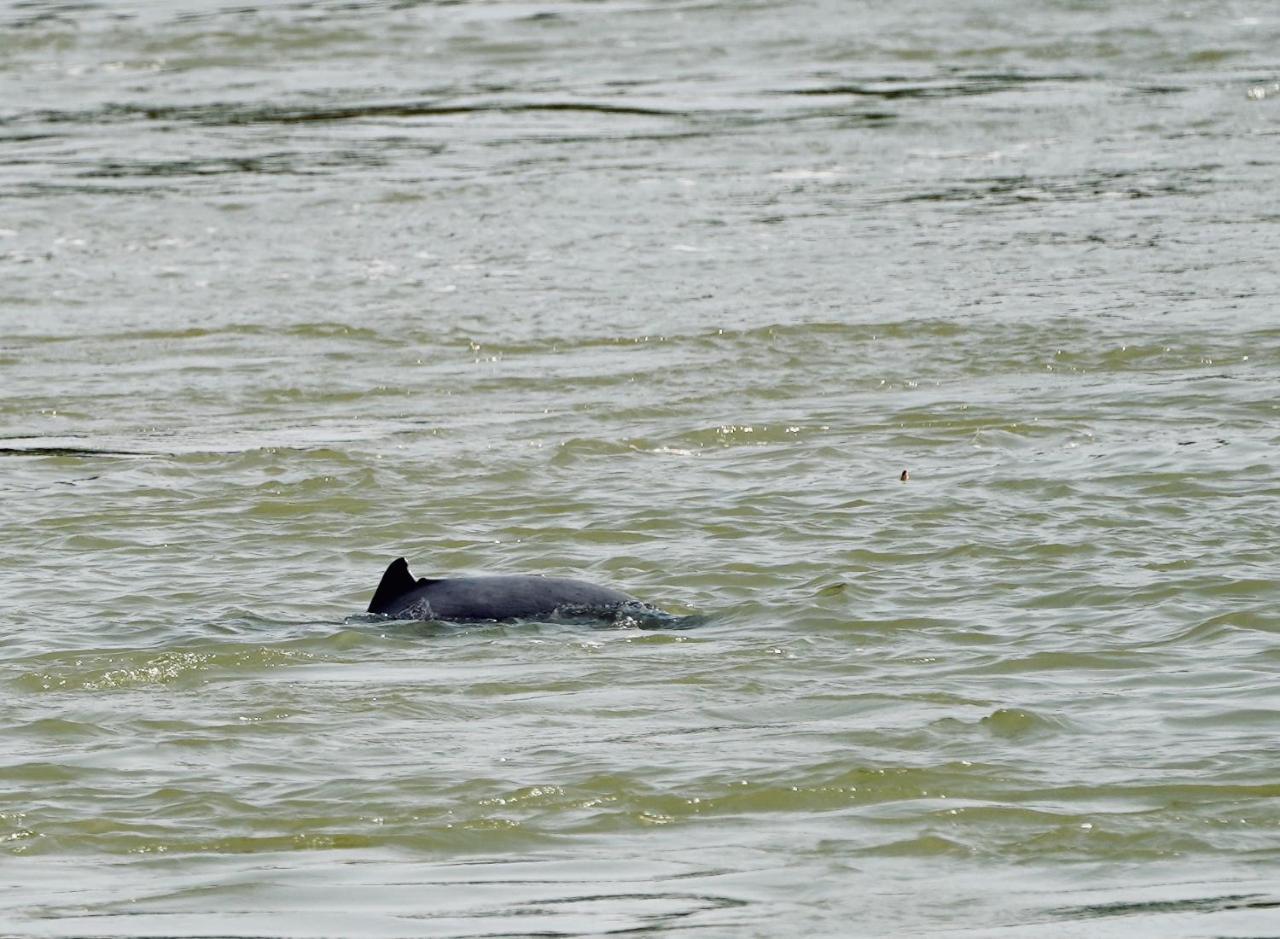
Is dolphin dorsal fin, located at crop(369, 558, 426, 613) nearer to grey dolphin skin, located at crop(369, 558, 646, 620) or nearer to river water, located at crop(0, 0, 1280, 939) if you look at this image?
grey dolphin skin, located at crop(369, 558, 646, 620)

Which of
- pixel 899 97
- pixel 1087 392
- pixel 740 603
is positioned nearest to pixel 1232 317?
pixel 1087 392

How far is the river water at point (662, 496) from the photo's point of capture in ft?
21.5

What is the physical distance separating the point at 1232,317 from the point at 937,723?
7.55m

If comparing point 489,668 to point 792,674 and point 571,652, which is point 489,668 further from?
point 792,674

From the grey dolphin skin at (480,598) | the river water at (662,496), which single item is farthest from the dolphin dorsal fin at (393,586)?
the river water at (662,496)

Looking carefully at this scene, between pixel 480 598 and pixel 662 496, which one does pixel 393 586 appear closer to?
pixel 480 598

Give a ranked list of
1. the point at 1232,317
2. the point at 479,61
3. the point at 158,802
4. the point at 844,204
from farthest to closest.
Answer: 1. the point at 479,61
2. the point at 844,204
3. the point at 1232,317
4. the point at 158,802

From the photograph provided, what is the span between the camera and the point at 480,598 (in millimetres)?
8945

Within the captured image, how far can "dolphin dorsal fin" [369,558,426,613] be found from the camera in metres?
8.83

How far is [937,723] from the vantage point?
7.53 m

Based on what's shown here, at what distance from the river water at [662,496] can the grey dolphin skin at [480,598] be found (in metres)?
0.14

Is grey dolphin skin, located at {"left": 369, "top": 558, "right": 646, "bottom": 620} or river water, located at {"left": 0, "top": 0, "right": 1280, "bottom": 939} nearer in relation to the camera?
river water, located at {"left": 0, "top": 0, "right": 1280, "bottom": 939}

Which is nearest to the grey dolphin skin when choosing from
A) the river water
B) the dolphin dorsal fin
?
the dolphin dorsal fin

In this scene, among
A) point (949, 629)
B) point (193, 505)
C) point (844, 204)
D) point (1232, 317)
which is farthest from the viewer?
point (844, 204)
